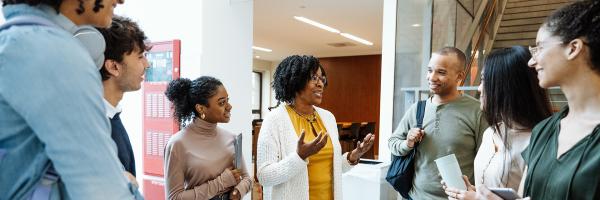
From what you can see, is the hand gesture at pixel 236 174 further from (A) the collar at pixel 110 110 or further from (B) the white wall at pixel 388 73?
(B) the white wall at pixel 388 73

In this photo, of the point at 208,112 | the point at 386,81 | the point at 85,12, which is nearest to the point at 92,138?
the point at 85,12

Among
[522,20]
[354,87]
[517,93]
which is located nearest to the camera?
[517,93]

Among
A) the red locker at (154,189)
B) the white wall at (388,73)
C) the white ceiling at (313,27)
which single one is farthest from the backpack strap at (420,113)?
the white ceiling at (313,27)

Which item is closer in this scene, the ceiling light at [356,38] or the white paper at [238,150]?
the white paper at [238,150]

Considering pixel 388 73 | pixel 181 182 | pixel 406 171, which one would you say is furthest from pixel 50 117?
pixel 388 73

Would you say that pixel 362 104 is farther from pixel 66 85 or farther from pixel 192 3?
pixel 66 85

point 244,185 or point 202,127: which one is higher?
point 202,127

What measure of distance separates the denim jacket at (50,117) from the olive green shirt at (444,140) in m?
1.58

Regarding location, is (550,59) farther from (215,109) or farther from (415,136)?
(215,109)

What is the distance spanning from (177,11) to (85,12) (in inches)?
88.0

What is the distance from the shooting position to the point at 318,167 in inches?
71.3

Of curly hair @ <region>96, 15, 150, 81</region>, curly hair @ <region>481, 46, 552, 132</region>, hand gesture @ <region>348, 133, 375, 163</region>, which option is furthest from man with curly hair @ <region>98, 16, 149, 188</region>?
curly hair @ <region>481, 46, 552, 132</region>

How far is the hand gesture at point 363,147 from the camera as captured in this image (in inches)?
75.7

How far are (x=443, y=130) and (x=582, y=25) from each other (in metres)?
0.97
